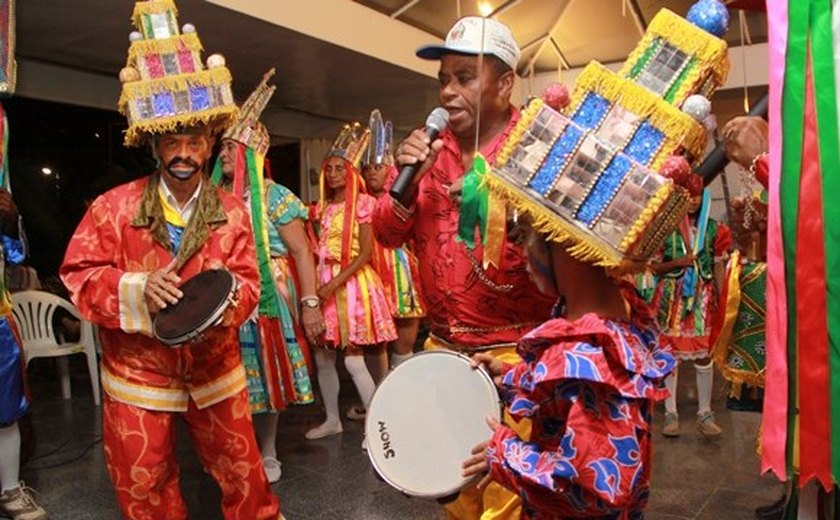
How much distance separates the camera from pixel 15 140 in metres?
7.82

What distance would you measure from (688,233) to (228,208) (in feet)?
9.99

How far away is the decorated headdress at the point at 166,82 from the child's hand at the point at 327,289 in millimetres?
2178

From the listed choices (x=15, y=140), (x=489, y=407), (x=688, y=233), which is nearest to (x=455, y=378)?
(x=489, y=407)

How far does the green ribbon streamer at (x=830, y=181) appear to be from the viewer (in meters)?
1.37

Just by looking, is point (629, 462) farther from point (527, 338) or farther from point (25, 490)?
point (25, 490)

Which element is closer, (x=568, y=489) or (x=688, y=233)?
(x=568, y=489)

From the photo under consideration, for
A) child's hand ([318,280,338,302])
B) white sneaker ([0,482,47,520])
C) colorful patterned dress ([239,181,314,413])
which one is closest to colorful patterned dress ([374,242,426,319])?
child's hand ([318,280,338,302])

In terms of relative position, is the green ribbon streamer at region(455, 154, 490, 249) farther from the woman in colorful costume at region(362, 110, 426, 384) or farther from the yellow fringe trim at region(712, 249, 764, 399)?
the woman in colorful costume at region(362, 110, 426, 384)

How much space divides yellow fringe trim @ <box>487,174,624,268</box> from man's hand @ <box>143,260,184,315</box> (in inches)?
49.4

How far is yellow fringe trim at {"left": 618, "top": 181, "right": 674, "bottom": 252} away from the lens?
150 centimetres

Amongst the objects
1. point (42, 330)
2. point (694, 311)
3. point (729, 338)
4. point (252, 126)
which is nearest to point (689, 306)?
point (694, 311)

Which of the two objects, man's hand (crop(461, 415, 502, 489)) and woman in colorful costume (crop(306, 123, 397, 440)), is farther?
woman in colorful costume (crop(306, 123, 397, 440))

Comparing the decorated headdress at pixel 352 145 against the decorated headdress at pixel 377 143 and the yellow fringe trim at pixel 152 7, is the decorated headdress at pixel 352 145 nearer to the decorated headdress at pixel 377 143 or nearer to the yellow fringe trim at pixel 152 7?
the decorated headdress at pixel 377 143

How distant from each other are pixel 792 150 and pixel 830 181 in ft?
0.30
